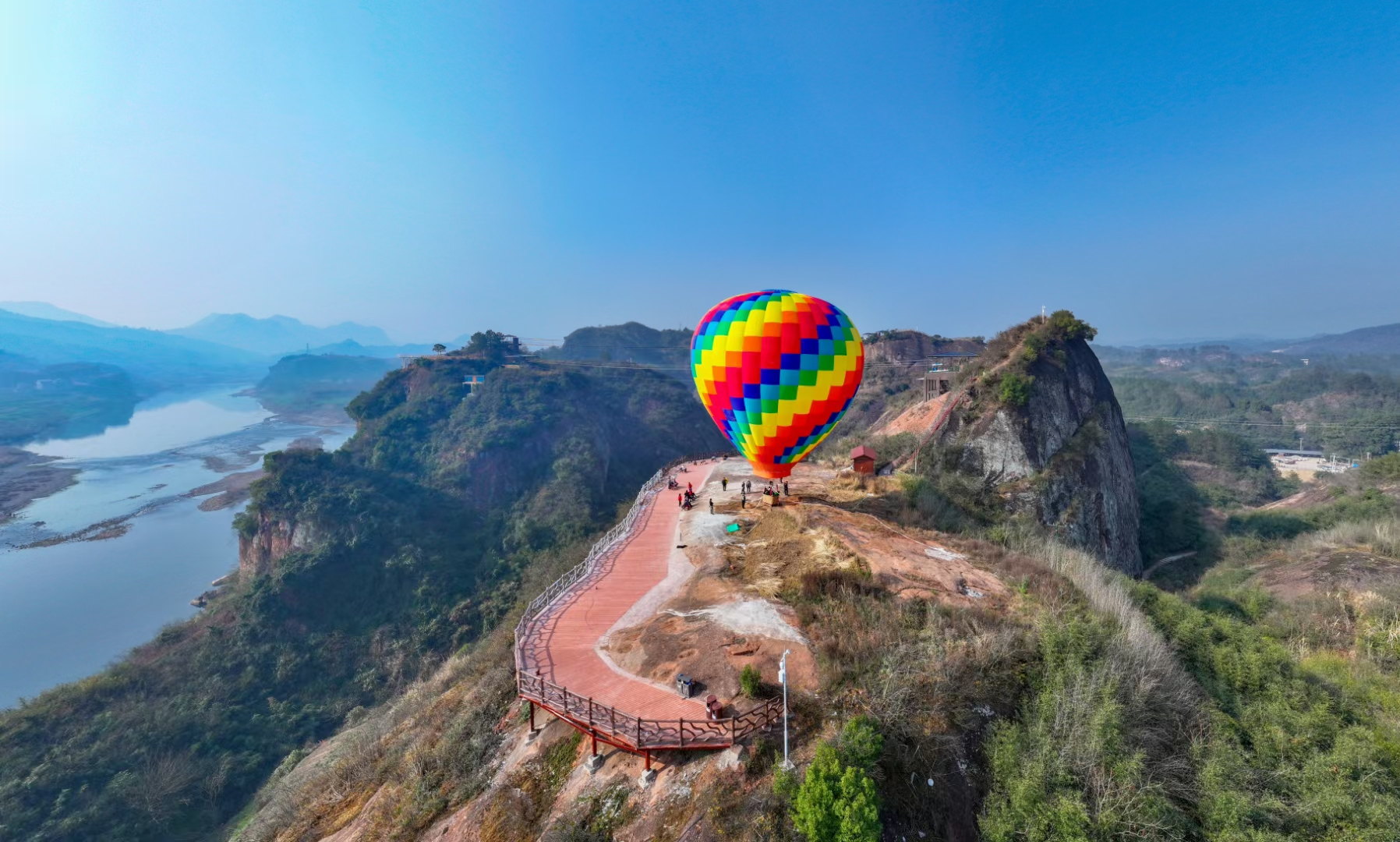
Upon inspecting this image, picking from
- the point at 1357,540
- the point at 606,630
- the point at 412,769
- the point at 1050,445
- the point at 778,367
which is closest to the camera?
the point at 412,769

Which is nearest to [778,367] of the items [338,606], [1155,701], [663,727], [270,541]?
[663,727]

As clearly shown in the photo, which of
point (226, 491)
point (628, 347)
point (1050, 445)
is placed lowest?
point (226, 491)

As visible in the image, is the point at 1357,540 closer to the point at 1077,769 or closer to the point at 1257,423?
the point at 1077,769

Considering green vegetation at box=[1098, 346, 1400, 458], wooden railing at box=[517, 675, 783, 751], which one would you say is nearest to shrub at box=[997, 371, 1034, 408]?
wooden railing at box=[517, 675, 783, 751]

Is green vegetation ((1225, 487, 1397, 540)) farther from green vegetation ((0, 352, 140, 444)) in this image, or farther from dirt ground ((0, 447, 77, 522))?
green vegetation ((0, 352, 140, 444))

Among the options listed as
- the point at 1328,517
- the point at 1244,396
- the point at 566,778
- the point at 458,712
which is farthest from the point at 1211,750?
the point at 1244,396

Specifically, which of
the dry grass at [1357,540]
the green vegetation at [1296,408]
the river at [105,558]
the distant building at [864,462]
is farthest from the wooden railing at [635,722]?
the green vegetation at [1296,408]

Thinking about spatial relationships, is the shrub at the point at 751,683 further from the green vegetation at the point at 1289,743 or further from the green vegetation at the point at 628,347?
the green vegetation at the point at 628,347
